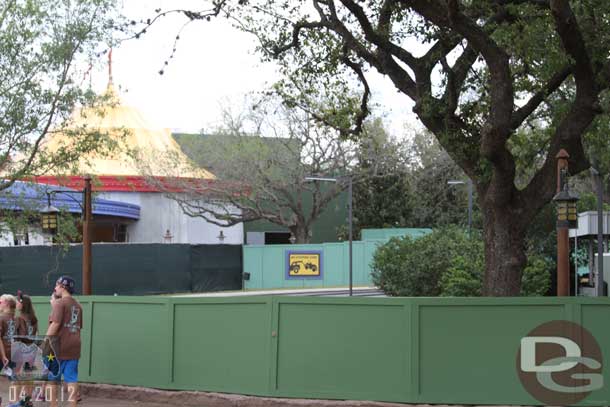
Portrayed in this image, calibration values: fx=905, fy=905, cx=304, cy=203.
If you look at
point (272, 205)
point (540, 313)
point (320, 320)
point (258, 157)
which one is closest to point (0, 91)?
point (320, 320)

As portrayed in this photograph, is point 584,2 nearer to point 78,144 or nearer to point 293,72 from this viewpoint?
point 293,72

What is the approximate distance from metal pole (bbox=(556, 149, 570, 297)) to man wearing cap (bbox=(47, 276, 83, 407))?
6582 millimetres

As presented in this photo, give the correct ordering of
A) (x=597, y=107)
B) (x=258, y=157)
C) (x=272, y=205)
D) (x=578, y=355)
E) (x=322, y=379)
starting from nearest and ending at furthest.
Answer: (x=578, y=355) < (x=322, y=379) < (x=597, y=107) < (x=258, y=157) < (x=272, y=205)

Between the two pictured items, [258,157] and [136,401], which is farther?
[258,157]

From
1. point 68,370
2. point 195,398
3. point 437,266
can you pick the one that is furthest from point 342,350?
point 437,266

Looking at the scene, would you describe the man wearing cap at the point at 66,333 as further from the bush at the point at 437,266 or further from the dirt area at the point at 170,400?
the bush at the point at 437,266

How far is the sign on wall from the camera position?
48.7 metres

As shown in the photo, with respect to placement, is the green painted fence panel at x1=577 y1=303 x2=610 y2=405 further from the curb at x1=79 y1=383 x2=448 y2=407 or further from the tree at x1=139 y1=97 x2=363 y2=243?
the tree at x1=139 y1=97 x2=363 y2=243

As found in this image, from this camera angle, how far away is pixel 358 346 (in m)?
11.5

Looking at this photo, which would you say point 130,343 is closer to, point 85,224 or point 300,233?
point 85,224

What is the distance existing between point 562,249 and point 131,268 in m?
29.5

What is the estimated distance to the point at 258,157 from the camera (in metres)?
50.0

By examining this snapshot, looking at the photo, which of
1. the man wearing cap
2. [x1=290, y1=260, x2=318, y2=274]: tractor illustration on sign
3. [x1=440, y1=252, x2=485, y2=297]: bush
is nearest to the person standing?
the man wearing cap

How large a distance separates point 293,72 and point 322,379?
7.87 metres
